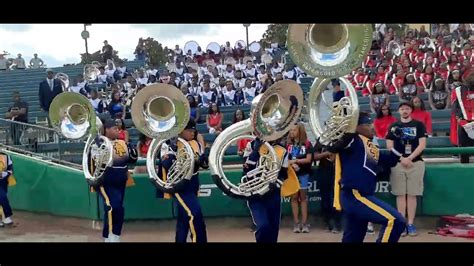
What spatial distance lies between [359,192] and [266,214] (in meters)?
0.94

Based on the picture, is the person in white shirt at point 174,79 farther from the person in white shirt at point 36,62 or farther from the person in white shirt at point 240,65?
the person in white shirt at point 36,62

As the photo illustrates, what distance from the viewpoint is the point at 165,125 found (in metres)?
7.11

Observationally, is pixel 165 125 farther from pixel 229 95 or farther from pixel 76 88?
pixel 76 88

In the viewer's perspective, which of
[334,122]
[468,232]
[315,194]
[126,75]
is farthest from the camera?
[126,75]

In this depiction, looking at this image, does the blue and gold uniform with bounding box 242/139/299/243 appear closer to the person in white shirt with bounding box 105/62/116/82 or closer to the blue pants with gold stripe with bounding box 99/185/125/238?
the blue pants with gold stripe with bounding box 99/185/125/238

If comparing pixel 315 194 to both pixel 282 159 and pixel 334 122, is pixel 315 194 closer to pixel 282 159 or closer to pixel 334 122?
pixel 282 159

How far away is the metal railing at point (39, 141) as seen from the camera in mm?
11245

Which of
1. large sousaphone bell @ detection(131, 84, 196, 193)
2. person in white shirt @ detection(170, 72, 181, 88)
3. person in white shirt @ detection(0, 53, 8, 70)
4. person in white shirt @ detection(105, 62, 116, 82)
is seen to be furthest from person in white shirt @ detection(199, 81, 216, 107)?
person in white shirt @ detection(0, 53, 8, 70)

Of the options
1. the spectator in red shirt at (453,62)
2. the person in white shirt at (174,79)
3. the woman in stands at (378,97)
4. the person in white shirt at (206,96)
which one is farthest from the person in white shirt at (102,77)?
the spectator in red shirt at (453,62)

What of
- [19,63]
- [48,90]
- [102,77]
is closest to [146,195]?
[48,90]

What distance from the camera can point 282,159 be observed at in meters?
6.43

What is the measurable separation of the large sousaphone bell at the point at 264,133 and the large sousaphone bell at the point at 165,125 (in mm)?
975
